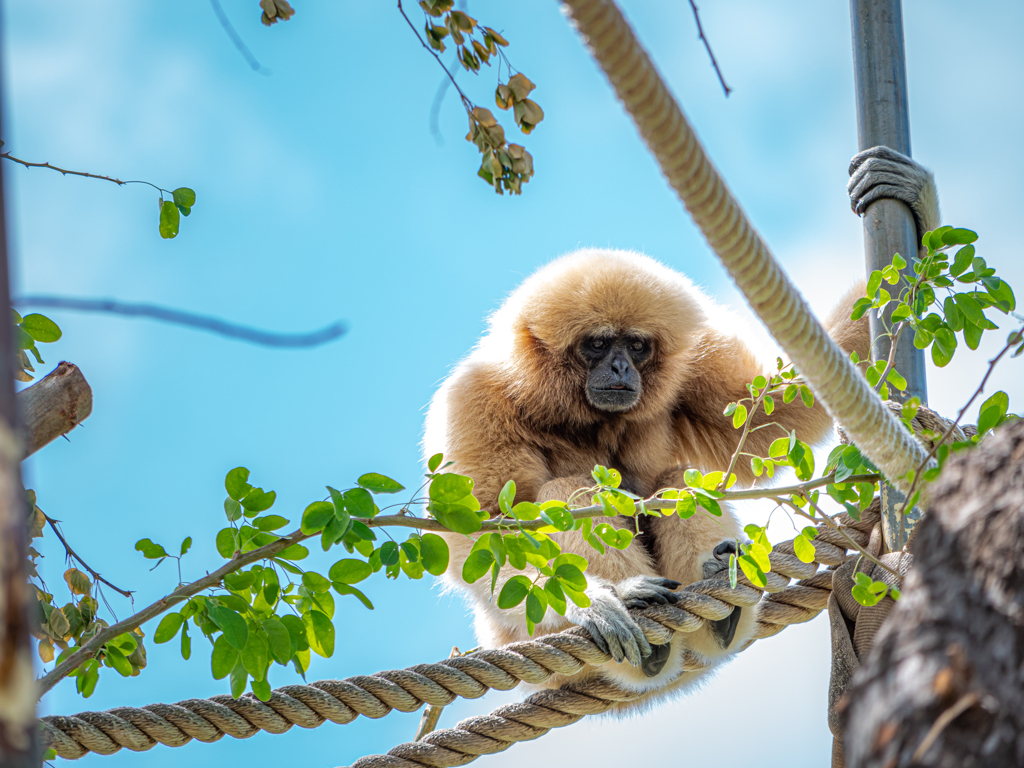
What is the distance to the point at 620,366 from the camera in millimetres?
4539

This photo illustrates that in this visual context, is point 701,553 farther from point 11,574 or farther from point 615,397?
point 11,574

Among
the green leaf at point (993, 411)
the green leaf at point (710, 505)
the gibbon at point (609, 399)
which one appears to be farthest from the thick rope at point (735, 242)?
the gibbon at point (609, 399)

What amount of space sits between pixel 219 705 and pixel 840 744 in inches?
80.5

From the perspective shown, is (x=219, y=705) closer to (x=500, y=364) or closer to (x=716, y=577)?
(x=716, y=577)

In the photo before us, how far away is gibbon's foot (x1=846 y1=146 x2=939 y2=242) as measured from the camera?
140 inches

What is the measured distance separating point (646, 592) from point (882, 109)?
2.06 metres

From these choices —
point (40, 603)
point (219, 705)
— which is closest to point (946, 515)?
point (219, 705)

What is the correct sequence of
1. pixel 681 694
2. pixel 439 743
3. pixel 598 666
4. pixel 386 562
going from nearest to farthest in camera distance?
pixel 386 562 → pixel 439 743 → pixel 598 666 → pixel 681 694

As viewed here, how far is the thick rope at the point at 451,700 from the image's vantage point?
305 cm

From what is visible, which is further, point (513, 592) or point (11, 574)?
point (513, 592)

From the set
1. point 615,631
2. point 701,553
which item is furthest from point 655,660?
point 701,553

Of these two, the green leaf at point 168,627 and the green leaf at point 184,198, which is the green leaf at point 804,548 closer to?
the green leaf at point 168,627

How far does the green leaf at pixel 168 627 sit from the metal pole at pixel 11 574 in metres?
2.15

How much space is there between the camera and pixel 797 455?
9.00ft
